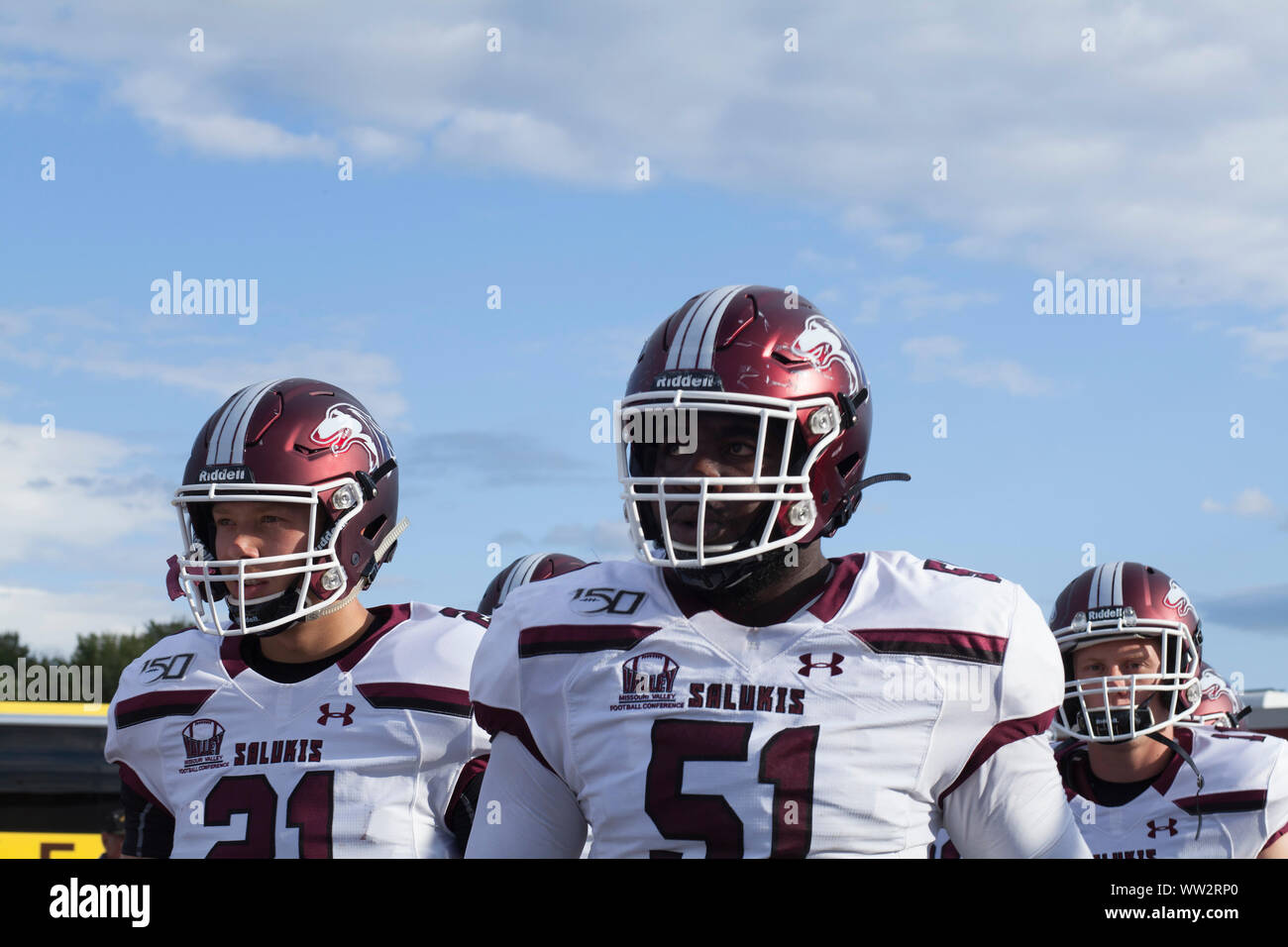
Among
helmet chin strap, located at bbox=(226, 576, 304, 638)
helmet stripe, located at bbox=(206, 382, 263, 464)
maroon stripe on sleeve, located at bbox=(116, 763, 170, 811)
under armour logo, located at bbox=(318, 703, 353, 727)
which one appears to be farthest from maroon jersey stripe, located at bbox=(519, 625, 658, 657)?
maroon stripe on sleeve, located at bbox=(116, 763, 170, 811)

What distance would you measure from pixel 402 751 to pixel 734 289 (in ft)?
5.28

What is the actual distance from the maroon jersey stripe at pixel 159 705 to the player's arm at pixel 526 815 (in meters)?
1.39

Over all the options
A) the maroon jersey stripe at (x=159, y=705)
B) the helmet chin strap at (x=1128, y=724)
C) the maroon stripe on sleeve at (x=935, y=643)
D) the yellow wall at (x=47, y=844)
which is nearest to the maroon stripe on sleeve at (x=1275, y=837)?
Result: the helmet chin strap at (x=1128, y=724)

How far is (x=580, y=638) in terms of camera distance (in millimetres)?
3055

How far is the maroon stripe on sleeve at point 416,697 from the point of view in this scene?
4.00 meters

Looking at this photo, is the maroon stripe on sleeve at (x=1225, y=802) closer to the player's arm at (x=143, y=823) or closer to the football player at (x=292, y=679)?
the football player at (x=292, y=679)

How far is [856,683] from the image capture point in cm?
293

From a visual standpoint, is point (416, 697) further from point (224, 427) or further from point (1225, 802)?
point (1225, 802)

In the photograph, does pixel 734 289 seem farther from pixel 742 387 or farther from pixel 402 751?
pixel 402 751

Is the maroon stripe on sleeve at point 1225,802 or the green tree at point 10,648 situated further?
the green tree at point 10,648

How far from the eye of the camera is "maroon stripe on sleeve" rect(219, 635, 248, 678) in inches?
165

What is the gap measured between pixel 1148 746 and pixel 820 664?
278 centimetres
